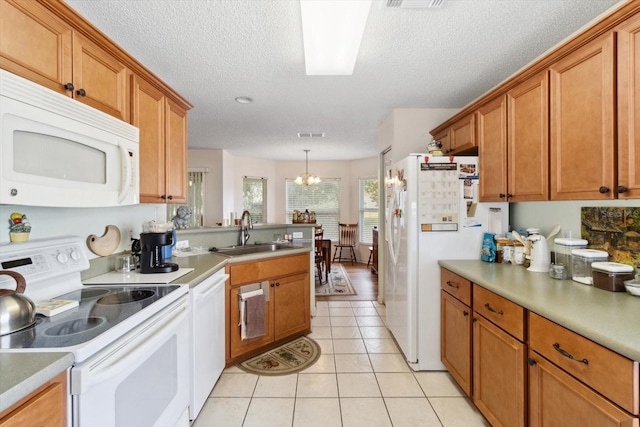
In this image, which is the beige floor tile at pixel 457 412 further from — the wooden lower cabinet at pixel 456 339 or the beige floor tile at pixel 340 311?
the beige floor tile at pixel 340 311

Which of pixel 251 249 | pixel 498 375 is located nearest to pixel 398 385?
pixel 498 375

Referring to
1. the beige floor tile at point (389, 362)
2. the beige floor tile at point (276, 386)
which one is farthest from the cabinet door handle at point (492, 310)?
the beige floor tile at point (276, 386)

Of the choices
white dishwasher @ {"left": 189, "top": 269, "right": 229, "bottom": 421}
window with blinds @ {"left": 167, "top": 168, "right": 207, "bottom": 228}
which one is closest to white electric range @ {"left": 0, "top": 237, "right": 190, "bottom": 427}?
white dishwasher @ {"left": 189, "top": 269, "right": 229, "bottom": 421}

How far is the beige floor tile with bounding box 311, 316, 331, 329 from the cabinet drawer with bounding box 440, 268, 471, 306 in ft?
4.98

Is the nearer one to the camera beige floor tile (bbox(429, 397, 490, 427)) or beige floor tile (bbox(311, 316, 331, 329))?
beige floor tile (bbox(429, 397, 490, 427))

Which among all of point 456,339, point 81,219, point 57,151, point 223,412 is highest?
point 57,151

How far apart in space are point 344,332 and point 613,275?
224 cm

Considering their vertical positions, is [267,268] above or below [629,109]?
below

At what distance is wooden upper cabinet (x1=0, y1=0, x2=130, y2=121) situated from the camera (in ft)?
3.49

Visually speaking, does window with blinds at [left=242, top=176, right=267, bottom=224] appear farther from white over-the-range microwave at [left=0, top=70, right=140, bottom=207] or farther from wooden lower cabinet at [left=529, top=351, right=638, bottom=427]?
wooden lower cabinet at [left=529, top=351, right=638, bottom=427]

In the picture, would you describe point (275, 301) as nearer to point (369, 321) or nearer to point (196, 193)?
point (369, 321)

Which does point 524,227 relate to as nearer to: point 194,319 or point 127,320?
point 194,319

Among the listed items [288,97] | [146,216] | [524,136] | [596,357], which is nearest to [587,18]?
[524,136]

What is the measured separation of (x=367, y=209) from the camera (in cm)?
682
